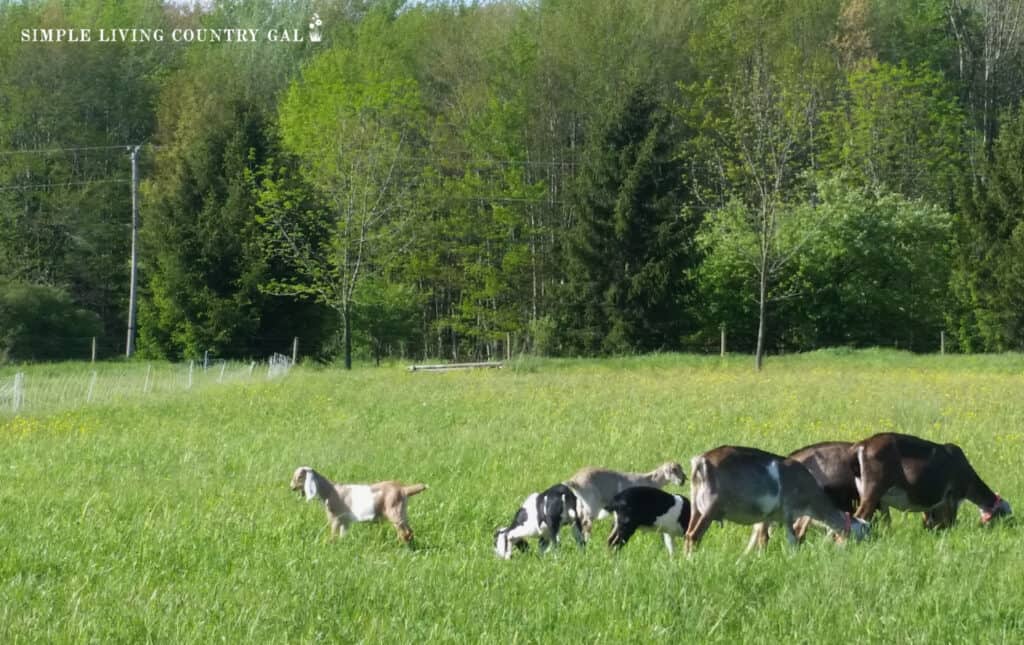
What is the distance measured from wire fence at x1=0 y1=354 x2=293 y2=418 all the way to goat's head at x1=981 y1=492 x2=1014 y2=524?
17.8m

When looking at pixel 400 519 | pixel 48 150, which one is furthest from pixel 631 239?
pixel 400 519

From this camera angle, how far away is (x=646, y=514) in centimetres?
961

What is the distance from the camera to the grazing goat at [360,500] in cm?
1028

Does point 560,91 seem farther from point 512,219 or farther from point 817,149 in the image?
point 817,149

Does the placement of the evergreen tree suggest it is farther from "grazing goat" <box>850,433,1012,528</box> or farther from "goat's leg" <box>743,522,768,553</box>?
"goat's leg" <box>743,522,768,553</box>

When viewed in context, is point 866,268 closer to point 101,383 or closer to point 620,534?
point 101,383

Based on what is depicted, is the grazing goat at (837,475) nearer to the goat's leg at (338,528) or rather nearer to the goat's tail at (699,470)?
the goat's tail at (699,470)

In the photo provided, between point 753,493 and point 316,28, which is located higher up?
point 316,28

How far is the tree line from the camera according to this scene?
51969mm

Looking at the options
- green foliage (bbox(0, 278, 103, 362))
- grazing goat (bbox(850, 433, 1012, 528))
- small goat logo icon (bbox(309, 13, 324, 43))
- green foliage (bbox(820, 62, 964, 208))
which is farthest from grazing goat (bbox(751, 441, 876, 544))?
small goat logo icon (bbox(309, 13, 324, 43))

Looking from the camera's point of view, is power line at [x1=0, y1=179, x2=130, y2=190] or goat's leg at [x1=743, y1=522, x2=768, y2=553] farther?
power line at [x1=0, y1=179, x2=130, y2=190]

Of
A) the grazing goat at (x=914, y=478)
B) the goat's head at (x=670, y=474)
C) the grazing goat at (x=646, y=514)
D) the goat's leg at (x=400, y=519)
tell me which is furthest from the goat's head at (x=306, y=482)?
the grazing goat at (x=914, y=478)

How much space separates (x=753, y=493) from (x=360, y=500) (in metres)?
3.26

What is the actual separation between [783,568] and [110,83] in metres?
64.7
